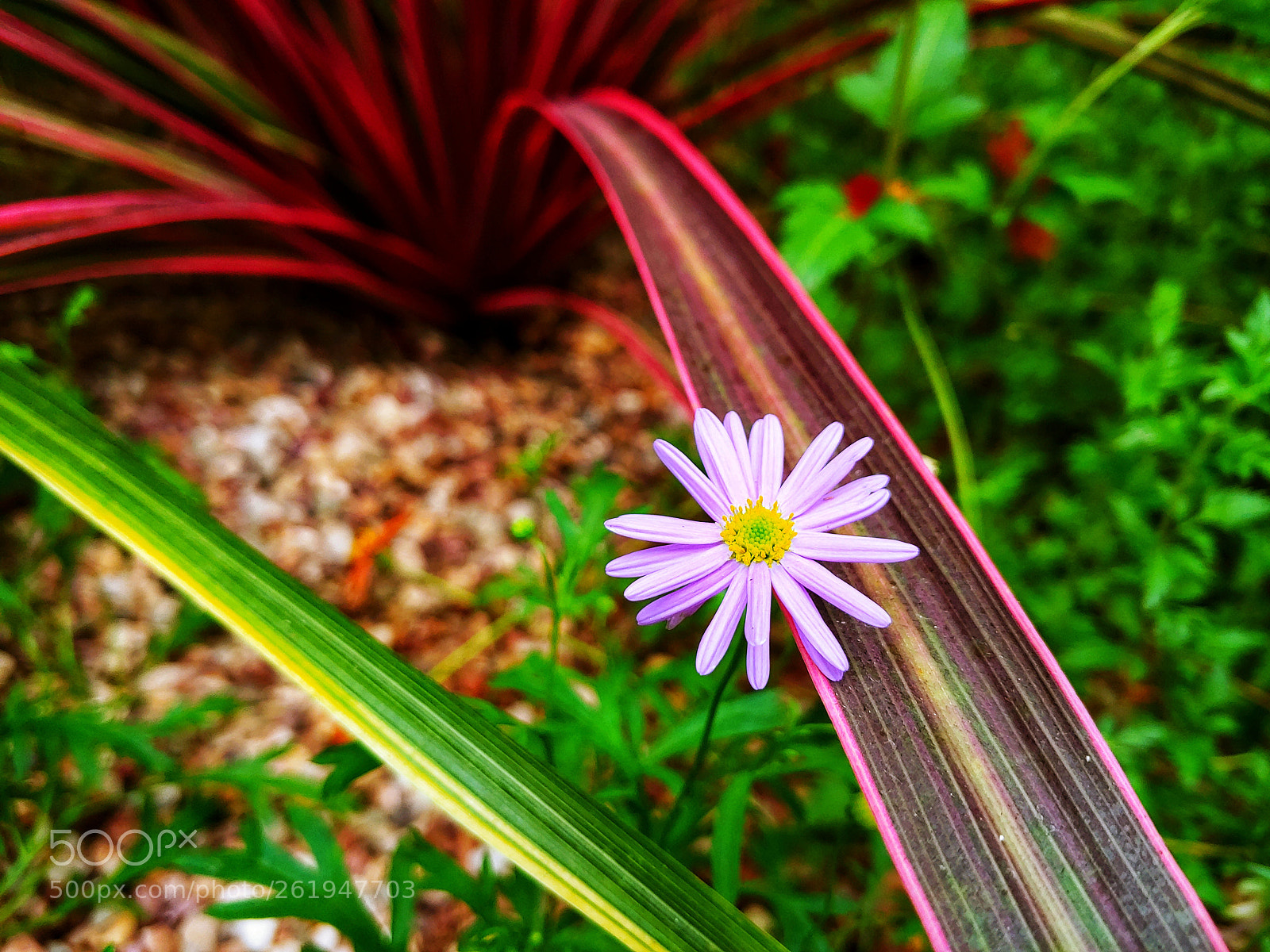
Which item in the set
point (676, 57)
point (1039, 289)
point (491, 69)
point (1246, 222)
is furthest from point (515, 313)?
point (1246, 222)

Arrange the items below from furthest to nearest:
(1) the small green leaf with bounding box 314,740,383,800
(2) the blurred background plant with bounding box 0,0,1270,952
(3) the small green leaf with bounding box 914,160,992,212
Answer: (3) the small green leaf with bounding box 914,160,992,212
(2) the blurred background plant with bounding box 0,0,1270,952
(1) the small green leaf with bounding box 314,740,383,800

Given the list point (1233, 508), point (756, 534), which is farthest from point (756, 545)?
point (1233, 508)

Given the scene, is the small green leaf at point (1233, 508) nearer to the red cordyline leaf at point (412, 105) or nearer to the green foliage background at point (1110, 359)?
the green foliage background at point (1110, 359)

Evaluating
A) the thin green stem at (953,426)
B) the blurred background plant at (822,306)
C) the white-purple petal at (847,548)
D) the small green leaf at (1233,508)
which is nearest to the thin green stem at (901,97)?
the blurred background plant at (822,306)

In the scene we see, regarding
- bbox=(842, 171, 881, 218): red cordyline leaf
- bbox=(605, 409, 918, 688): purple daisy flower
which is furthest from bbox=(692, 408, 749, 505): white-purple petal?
bbox=(842, 171, 881, 218): red cordyline leaf

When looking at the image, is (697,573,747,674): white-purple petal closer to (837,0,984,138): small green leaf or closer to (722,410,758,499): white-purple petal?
(722,410,758,499): white-purple petal
